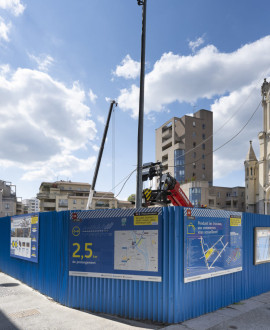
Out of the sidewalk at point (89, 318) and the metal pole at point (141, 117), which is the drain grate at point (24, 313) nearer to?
the sidewalk at point (89, 318)

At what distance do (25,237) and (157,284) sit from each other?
20.0ft

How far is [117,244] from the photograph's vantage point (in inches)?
286

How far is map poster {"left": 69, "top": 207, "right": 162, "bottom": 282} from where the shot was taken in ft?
22.4

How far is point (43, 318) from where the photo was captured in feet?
22.6

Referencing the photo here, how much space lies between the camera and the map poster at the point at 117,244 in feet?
22.4

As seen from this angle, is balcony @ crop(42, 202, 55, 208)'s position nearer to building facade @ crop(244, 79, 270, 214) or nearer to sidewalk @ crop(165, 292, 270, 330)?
building facade @ crop(244, 79, 270, 214)

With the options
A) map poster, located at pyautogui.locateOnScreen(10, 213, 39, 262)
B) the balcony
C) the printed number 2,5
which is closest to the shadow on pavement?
the printed number 2,5

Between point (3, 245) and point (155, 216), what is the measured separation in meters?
9.51

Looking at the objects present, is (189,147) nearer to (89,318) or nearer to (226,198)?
(226,198)

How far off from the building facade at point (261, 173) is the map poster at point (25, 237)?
5419 centimetres

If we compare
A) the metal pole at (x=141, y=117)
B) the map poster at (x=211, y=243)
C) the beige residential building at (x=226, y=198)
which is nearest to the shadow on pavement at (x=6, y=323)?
the map poster at (x=211, y=243)

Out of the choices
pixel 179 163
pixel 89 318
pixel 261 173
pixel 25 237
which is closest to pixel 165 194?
pixel 25 237

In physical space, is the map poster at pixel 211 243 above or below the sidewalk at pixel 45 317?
above

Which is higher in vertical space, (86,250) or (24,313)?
(86,250)
